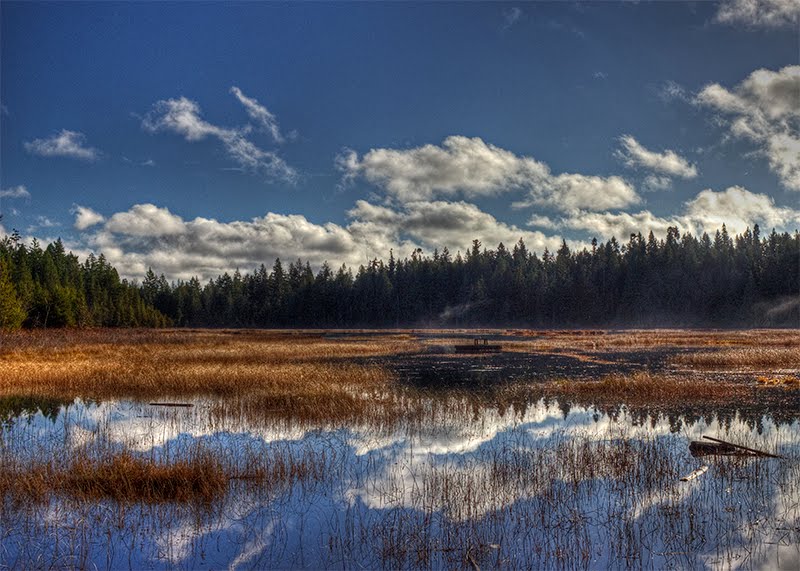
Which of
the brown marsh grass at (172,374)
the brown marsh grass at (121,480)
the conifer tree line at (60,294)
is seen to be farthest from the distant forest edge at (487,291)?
the brown marsh grass at (121,480)

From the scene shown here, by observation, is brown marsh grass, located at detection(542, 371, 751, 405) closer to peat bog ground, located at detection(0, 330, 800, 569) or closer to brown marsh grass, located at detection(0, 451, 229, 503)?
peat bog ground, located at detection(0, 330, 800, 569)

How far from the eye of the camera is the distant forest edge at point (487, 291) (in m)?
126

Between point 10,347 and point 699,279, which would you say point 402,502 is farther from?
point 699,279

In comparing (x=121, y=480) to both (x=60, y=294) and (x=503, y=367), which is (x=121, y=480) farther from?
(x=60, y=294)

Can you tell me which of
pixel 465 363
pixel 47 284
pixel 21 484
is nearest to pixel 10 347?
pixel 465 363

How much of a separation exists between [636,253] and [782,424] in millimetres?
141981

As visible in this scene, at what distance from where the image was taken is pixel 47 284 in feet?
408

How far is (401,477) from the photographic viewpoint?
13875 millimetres

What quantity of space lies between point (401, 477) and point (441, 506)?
221 cm

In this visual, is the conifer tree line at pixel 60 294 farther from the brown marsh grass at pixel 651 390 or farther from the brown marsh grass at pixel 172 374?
the brown marsh grass at pixel 651 390

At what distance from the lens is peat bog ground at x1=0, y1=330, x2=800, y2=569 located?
986 centimetres

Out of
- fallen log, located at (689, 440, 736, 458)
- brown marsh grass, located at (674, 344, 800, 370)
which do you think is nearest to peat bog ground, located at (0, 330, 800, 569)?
fallen log, located at (689, 440, 736, 458)

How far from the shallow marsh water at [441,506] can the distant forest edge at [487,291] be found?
290 ft

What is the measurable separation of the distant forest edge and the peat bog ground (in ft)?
270
